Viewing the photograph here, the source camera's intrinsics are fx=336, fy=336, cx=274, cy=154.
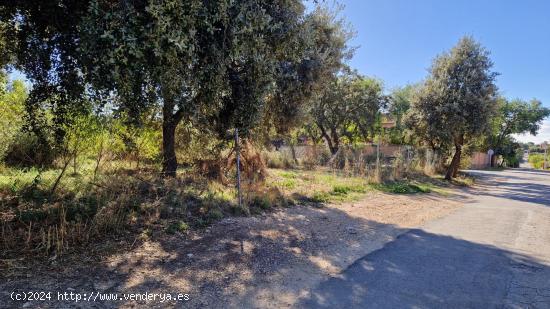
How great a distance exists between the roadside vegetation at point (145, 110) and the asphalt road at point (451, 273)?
3.12m

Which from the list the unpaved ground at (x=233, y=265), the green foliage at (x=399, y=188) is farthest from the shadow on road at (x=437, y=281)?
the green foliage at (x=399, y=188)

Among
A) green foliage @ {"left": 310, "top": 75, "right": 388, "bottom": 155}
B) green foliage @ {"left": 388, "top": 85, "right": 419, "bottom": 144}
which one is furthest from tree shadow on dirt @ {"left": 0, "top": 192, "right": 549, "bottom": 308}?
green foliage @ {"left": 388, "top": 85, "right": 419, "bottom": 144}

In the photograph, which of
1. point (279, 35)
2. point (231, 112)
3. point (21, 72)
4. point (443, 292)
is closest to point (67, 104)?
point (21, 72)

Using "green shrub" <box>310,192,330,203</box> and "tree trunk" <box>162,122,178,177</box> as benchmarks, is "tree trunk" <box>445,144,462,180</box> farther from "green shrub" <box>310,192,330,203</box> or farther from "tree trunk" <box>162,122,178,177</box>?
"tree trunk" <box>162,122,178,177</box>

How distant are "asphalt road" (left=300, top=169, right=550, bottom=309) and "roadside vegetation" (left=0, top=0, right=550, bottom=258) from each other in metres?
3.12

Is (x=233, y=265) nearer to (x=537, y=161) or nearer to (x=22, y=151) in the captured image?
(x=22, y=151)

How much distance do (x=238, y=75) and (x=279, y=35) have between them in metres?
1.08

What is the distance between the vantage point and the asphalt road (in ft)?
12.2

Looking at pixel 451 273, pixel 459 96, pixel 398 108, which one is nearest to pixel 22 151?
pixel 451 273

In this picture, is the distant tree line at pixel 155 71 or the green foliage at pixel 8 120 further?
the green foliage at pixel 8 120

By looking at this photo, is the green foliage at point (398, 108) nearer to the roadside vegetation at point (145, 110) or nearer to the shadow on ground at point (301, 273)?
the roadside vegetation at point (145, 110)

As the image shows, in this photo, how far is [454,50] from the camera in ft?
54.9

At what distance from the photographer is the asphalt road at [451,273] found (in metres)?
3.72

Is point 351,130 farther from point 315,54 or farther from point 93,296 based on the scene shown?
point 93,296
